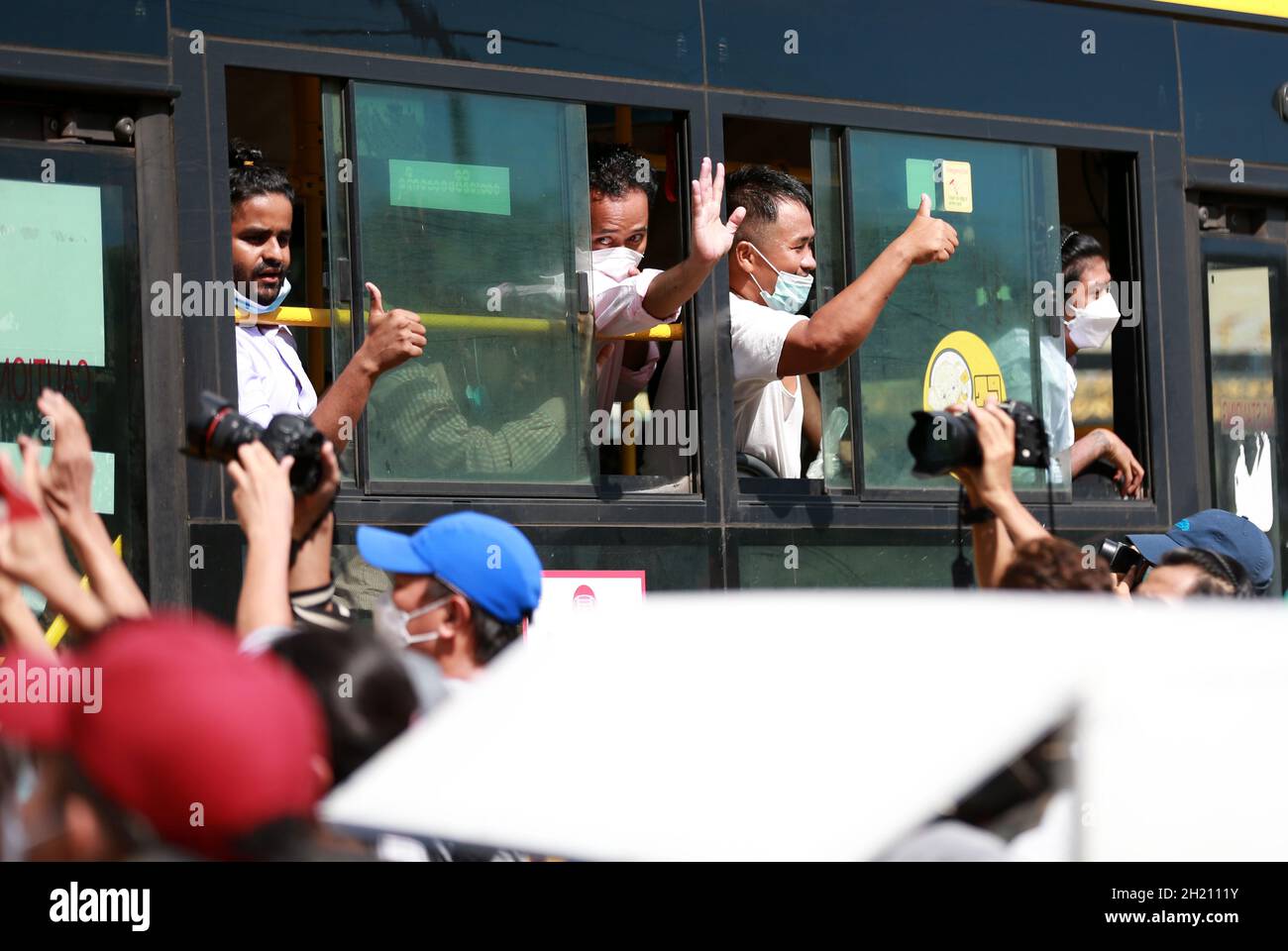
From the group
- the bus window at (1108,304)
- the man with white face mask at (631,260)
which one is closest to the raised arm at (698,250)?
the man with white face mask at (631,260)

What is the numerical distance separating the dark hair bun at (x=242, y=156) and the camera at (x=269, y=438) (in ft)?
5.06

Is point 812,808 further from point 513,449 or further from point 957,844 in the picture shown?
point 513,449

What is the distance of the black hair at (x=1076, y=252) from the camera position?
684 centimetres

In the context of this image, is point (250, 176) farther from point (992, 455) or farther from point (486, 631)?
point (486, 631)

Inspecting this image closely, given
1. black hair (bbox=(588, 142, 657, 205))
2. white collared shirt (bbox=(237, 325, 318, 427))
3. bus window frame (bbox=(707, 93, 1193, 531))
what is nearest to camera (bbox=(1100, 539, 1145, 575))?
bus window frame (bbox=(707, 93, 1193, 531))

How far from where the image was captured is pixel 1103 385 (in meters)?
8.89

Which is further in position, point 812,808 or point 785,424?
point 785,424

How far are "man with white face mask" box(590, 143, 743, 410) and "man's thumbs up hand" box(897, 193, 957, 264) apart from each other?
1.63 ft

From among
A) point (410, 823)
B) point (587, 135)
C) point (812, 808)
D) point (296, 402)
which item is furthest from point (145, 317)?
point (812, 808)

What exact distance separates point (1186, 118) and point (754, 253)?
5.52 ft

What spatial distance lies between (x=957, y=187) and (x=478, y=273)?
67.8 inches

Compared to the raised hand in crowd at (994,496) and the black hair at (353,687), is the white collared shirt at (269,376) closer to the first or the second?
the raised hand in crowd at (994,496)

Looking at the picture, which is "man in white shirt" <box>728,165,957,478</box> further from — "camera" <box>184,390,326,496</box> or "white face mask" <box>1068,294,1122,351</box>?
"camera" <box>184,390,326,496</box>

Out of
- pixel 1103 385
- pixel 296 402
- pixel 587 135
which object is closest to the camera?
pixel 296 402
